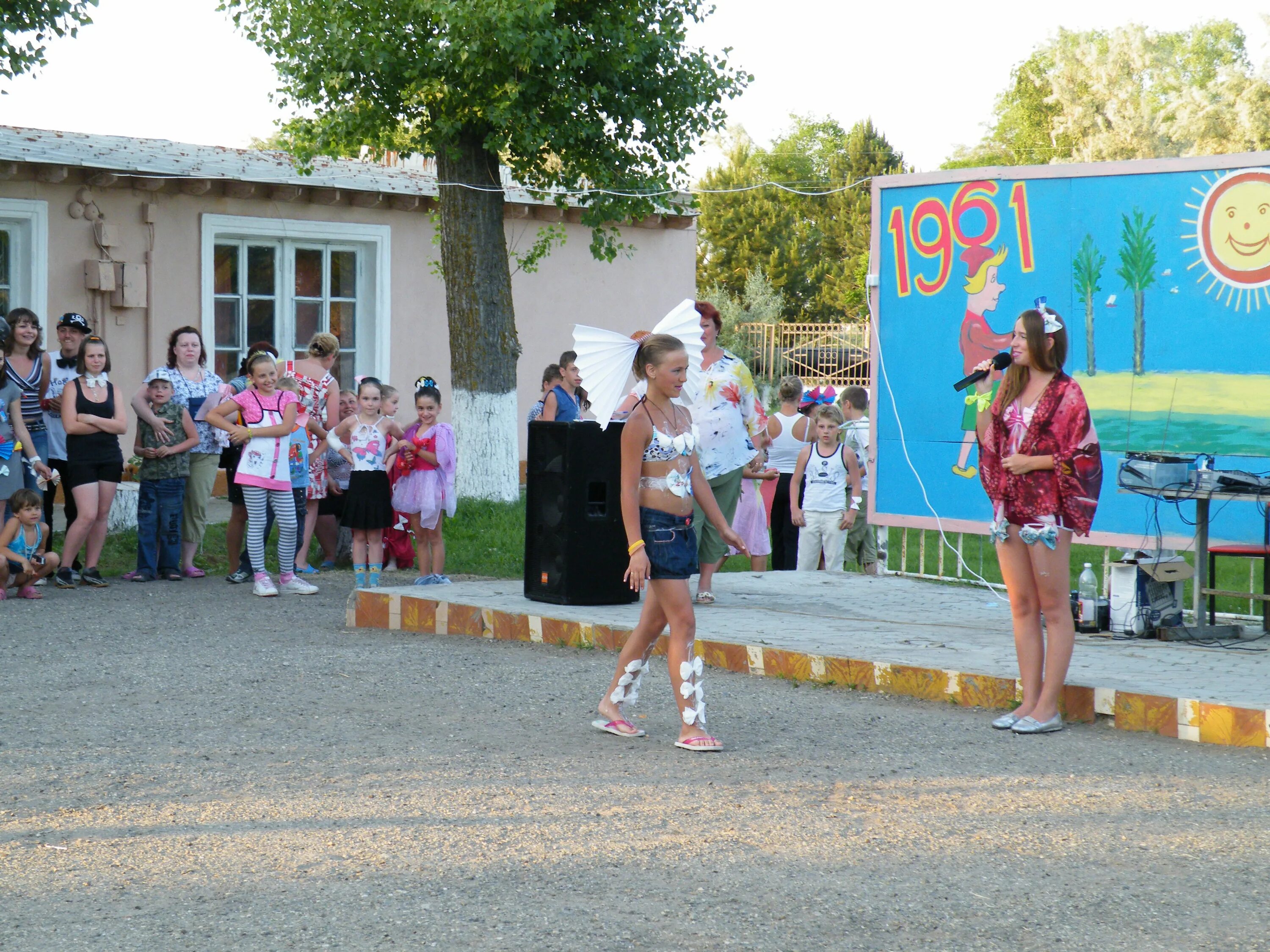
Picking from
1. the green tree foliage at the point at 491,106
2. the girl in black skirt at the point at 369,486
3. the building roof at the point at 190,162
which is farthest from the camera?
the building roof at the point at 190,162

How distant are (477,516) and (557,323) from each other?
240 inches

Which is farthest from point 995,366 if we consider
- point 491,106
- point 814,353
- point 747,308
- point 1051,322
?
point 747,308

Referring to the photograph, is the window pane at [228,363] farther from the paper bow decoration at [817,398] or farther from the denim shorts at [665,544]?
the denim shorts at [665,544]

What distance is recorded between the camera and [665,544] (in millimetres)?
5898

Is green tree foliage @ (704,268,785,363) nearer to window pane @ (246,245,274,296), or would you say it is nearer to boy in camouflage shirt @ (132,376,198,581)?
window pane @ (246,245,274,296)

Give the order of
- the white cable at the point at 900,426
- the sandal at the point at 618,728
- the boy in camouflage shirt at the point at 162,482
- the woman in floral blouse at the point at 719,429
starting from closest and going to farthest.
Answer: the sandal at the point at 618,728
the woman in floral blouse at the point at 719,429
the white cable at the point at 900,426
the boy in camouflage shirt at the point at 162,482

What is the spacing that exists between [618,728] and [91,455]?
5894mm

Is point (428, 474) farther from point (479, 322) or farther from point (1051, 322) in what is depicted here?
point (479, 322)

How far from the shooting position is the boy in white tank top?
1056cm

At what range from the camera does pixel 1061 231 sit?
9.17 meters

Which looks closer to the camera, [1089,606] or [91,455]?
[1089,606]

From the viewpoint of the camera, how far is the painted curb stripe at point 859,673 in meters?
6.18

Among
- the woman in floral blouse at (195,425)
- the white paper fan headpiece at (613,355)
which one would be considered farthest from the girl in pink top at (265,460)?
the white paper fan headpiece at (613,355)

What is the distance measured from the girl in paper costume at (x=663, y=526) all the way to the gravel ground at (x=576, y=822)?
0.22 metres
